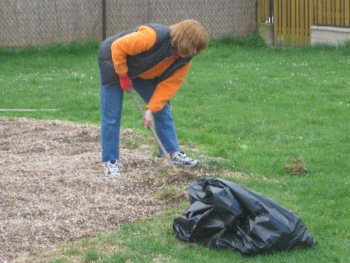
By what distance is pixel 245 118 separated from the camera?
10.3 m

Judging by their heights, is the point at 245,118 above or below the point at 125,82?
below

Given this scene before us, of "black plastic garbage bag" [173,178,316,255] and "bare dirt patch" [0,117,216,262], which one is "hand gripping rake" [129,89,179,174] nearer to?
"bare dirt patch" [0,117,216,262]

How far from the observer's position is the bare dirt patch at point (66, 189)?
580 cm

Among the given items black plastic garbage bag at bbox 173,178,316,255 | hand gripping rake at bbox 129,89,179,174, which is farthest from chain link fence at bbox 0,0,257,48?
black plastic garbage bag at bbox 173,178,316,255

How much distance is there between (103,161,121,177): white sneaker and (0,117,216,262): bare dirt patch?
90 millimetres

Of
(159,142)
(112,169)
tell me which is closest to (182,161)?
(159,142)

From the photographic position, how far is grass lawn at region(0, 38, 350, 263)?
558 cm

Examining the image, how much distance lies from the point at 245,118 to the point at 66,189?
399 cm

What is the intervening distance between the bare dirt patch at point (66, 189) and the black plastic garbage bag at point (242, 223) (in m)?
0.75

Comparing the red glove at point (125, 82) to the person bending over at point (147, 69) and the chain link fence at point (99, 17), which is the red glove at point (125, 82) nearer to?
the person bending over at point (147, 69)

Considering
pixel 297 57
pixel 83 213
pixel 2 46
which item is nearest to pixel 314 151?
pixel 83 213

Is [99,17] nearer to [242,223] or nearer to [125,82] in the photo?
[125,82]

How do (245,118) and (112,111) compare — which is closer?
(112,111)

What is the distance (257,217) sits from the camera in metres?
5.36
